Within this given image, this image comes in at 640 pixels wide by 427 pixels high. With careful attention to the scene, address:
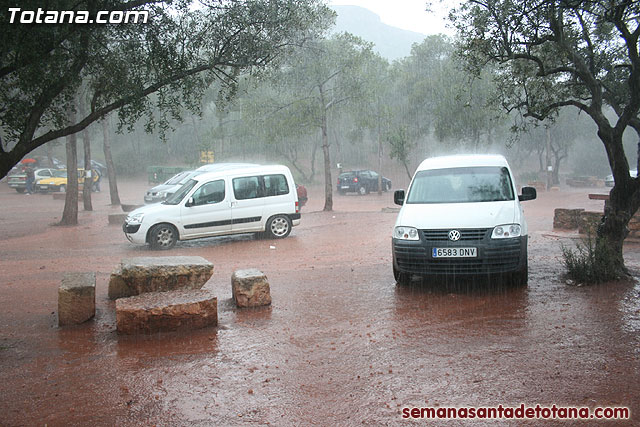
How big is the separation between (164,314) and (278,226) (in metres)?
8.21

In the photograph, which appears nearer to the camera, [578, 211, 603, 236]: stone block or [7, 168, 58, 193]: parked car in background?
[578, 211, 603, 236]: stone block

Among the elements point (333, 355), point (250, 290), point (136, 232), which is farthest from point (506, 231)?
point (136, 232)

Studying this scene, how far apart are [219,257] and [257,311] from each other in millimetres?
4835

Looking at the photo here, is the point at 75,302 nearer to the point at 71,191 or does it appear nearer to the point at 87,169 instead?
the point at 71,191

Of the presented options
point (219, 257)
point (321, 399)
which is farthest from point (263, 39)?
point (321, 399)

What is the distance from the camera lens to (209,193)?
12.9 meters

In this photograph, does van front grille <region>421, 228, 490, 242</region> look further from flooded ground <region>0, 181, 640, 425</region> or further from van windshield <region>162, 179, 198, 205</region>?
van windshield <region>162, 179, 198, 205</region>

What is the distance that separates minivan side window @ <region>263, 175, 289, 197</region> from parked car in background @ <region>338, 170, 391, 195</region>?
22.4 metres

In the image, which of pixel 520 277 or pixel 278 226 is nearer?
pixel 520 277

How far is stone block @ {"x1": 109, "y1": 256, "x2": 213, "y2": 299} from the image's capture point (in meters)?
6.70

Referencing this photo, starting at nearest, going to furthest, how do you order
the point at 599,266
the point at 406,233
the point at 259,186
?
the point at 406,233 → the point at 599,266 → the point at 259,186

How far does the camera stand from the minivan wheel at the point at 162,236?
12391 millimetres

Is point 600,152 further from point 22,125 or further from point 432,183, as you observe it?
point 22,125

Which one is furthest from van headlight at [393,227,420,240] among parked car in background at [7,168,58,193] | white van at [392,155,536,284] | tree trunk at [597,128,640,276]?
parked car in background at [7,168,58,193]
